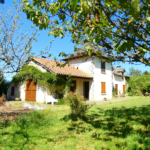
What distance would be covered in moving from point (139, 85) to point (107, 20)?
69.8ft

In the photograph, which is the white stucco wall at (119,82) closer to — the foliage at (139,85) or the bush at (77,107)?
the foliage at (139,85)

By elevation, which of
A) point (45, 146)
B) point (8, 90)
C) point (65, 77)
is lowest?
point (45, 146)

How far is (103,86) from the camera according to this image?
16500 millimetres

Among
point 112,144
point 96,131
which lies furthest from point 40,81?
point 112,144

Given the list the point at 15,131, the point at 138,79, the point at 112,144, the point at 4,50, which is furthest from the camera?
the point at 138,79

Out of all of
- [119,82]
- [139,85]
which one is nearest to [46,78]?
[119,82]

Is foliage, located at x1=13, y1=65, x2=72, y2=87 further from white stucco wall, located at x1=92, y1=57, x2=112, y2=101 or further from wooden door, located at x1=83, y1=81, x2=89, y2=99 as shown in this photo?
white stucco wall, located at x1=92, y1=57, x2=112, y2=101

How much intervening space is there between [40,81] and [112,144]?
380 inches

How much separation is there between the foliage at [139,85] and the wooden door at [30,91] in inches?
649

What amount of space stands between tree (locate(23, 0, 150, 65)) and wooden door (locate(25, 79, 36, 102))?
9.59 m

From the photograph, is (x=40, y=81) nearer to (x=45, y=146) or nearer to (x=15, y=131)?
(x=15, y=131)

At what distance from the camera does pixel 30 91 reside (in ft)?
44.0

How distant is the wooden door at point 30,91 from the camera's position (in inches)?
514

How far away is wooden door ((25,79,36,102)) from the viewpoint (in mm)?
13059
